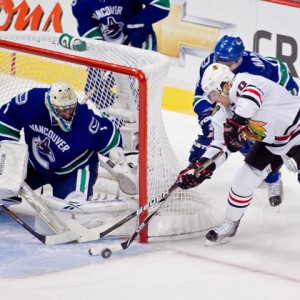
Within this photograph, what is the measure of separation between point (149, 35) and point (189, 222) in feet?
4.63

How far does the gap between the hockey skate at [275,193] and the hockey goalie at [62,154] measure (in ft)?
2.69

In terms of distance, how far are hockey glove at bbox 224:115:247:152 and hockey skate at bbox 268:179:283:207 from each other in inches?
36.0

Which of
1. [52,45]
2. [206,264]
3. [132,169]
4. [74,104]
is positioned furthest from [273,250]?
[52,45]

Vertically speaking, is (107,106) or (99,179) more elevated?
(107,106)

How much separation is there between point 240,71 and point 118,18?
3.15 feet

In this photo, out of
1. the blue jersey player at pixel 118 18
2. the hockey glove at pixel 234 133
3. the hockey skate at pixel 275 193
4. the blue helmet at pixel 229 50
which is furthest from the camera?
the blue jersey player at pixel 118 18

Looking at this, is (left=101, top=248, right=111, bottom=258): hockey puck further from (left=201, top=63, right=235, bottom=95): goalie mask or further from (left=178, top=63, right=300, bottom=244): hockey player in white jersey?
(left=201, top=63, right=235, bottom=95): goalie mask

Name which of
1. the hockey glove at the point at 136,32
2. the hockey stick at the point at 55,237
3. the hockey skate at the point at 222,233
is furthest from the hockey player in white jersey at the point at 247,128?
the hockey glove at the point at 136,32

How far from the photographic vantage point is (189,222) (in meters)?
5.31

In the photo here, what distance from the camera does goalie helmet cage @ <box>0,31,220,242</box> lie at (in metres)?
5.13

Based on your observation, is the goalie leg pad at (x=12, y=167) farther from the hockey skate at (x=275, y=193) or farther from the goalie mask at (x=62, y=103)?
the hockey skate at (x=275, y=193)

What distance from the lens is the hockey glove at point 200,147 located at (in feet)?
19.3

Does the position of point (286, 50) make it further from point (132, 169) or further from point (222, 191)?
point (132, 169)

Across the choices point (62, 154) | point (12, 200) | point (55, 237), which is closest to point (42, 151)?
point (62, 154)
